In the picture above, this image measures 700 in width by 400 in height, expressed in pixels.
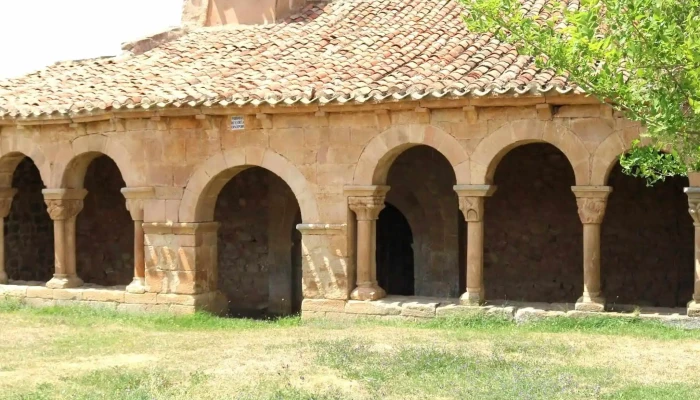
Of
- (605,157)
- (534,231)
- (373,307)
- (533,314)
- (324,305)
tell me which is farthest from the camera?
(534,231)

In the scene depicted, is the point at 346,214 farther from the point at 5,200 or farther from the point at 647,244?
the point at 5,200

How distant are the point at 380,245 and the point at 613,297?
411cm

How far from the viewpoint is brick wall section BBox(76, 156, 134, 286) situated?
1841 centimetres

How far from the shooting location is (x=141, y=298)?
47.9 ft

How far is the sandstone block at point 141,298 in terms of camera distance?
14508 millimetres

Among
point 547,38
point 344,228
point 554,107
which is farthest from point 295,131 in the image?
point 547,38

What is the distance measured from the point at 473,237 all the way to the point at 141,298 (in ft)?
16.3

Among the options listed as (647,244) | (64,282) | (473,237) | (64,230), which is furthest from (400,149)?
(64,282)

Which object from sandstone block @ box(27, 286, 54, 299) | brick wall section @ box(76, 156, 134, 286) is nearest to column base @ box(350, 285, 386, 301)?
sandstone block @ box(27, 286, 54, 299)

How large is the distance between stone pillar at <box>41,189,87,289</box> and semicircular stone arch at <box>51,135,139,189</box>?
150 mm

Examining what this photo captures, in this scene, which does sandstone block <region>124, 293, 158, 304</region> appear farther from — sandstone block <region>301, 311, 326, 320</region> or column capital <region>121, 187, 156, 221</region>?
sandstone block <region>301, 311, 326, 320</region>

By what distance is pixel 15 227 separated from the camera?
1775 centimetres

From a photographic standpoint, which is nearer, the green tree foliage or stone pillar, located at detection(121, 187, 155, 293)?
the green tree foliage

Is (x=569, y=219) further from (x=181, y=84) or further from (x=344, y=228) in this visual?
(x=181, y=84)
